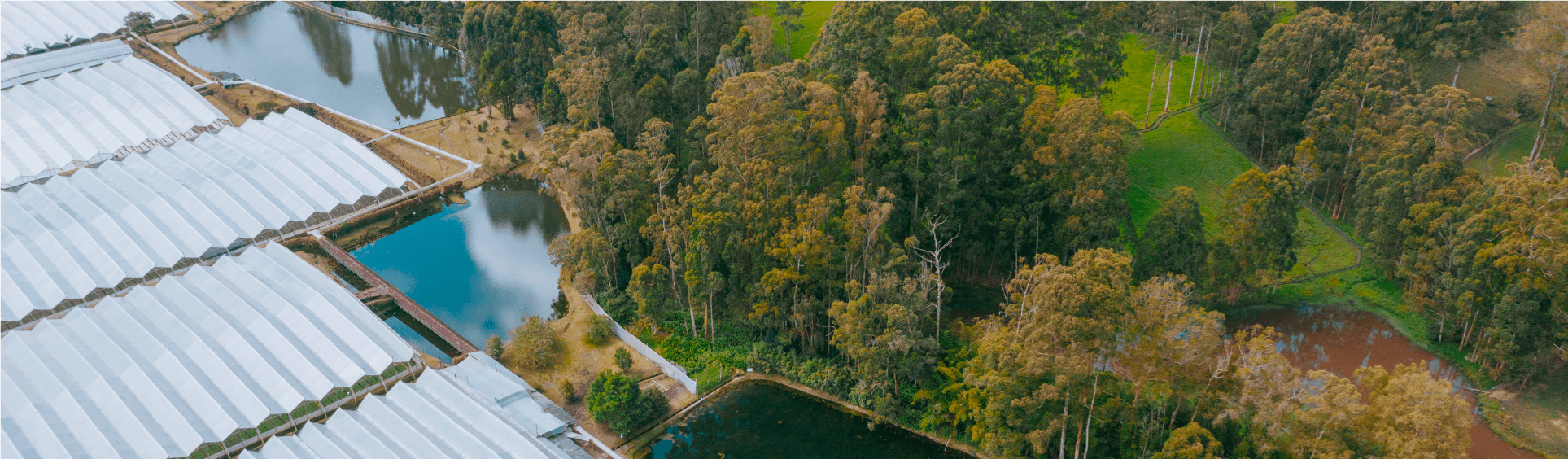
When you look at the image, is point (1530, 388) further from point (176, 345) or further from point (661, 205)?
point (176, 345)

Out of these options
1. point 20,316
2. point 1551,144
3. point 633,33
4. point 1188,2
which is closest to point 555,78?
point 633,33

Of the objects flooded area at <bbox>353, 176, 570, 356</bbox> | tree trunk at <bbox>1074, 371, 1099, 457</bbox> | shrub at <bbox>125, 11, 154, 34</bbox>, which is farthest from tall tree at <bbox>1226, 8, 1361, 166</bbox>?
shrub at <bbox>125, 11, 154, 34</bbox>

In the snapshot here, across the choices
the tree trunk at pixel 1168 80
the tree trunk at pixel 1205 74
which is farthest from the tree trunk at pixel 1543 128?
the tree trunk at pixel 1168 80

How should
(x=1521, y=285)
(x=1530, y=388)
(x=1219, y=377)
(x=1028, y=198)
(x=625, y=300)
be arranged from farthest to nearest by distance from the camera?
(x=625, y=300) < (x=1028, y=198) < (x=1530, y=388) < (x=1521, y=285) < (x=1219, y=377)

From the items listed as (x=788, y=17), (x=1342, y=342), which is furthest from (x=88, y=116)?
(x=1342, y=342)

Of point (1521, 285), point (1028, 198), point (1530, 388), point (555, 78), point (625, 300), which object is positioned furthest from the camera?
point (555, 78)

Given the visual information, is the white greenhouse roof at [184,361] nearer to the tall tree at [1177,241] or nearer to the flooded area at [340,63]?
the flooded area at [340,63]

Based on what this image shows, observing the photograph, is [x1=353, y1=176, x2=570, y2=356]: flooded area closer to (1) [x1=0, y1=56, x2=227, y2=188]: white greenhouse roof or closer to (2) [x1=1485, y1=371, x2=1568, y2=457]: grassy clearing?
(1) [x1=0, y1=56, x2=227, y2=188]: white greenhouse roof
